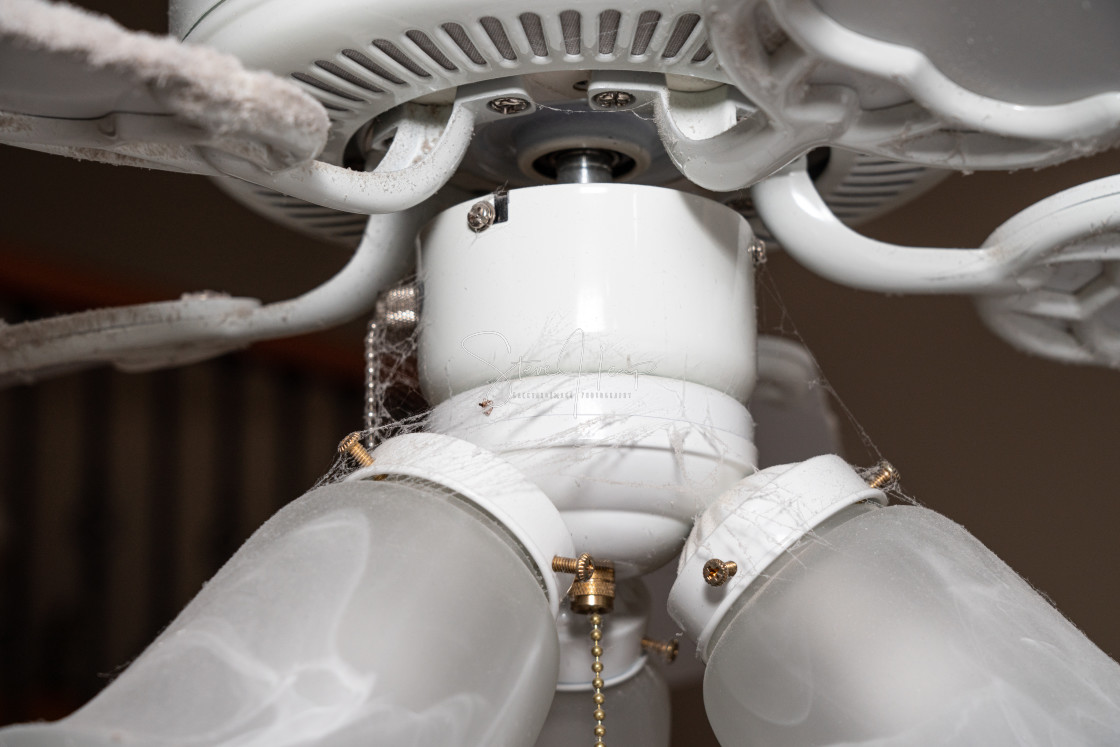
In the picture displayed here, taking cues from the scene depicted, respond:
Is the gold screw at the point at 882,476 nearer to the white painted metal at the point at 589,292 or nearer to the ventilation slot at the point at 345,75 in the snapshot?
the white painted metal at the point at 589,292

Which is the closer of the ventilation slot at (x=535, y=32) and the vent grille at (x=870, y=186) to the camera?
the ventilation slot at (x=535, y=32)

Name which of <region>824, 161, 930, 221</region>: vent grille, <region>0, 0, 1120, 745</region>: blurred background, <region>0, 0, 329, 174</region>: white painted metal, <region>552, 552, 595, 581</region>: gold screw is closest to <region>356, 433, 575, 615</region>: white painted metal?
<region>552, 552, 595, 581</region>: gold screw

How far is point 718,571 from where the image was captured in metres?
0.36

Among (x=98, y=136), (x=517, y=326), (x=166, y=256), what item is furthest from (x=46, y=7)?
(x=166, y=256)

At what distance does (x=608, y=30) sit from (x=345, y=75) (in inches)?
3.6

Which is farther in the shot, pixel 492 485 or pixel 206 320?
pixel 206 320

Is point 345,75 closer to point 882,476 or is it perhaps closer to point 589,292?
point 589,292

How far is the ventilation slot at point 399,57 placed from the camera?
1.16 ft

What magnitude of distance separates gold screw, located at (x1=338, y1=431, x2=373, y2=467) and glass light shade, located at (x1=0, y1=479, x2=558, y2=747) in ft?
0.08

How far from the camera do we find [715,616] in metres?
0.37

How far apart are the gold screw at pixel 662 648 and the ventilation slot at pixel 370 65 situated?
241 mm

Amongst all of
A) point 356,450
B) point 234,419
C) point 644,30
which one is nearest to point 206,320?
point 356,450

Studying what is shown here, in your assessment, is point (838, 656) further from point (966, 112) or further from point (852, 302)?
point (852, 302)

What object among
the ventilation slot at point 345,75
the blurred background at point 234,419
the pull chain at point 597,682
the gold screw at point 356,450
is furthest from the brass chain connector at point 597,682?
the blurred background at point 234,419
